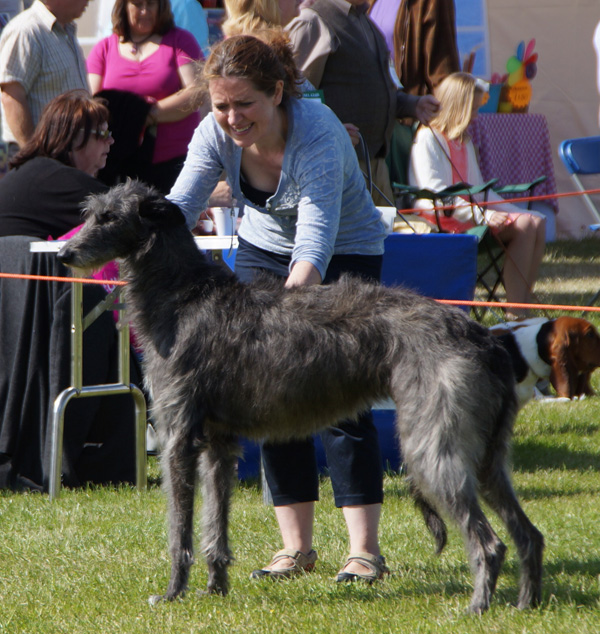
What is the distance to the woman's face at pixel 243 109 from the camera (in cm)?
315

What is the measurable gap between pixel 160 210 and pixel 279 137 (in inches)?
19.9

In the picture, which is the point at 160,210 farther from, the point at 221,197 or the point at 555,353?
the point at 555,353

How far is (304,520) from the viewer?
358cm

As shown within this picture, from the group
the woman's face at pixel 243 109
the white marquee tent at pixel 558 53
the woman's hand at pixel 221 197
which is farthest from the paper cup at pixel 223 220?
the white marquee tent at pixel 558 53

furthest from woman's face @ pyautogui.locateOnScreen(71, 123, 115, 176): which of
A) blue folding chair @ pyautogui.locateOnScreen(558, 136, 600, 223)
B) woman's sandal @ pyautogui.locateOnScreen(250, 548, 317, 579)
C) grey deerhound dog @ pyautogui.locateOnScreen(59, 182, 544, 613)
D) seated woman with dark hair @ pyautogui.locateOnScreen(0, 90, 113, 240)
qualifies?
blue folding chair @ pyautogui.locateOnScreen(558, 136, 600, 223)

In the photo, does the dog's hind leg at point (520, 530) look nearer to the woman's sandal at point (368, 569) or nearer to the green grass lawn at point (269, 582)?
the green grass lawn at point (269, 582)

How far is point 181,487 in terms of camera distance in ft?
10.3

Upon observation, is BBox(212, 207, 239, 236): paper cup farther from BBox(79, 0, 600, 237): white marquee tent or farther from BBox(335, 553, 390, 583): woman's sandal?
BBox(79, 0, 600, 237): white marquee tent

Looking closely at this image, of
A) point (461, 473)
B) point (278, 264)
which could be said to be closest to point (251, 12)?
point (278, 264)

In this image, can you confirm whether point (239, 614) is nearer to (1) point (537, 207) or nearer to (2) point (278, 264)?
(2) point (278, 264)

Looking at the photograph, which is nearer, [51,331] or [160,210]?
[160,210]

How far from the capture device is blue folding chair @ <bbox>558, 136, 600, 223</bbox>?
8250mm

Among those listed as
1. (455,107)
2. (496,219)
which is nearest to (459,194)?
(496,219)

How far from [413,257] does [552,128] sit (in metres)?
7.23
